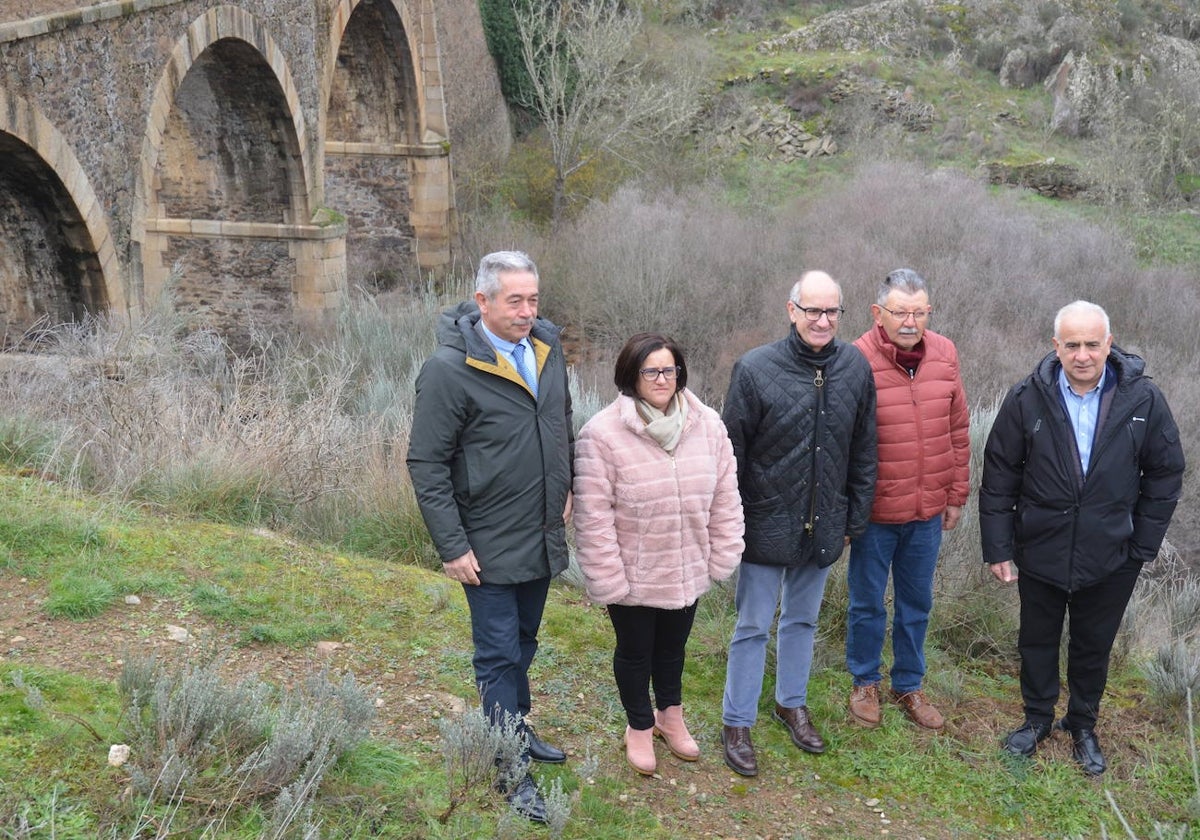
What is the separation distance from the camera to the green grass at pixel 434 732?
316 centimetres

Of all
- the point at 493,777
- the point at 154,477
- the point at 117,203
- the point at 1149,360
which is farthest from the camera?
the point at 1149,360

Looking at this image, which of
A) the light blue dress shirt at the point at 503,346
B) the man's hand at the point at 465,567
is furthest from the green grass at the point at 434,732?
the light blue dress shirt at the point at 503,346

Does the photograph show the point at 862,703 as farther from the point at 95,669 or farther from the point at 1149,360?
the point at 1149,360

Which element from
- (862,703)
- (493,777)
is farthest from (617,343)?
(493,777)

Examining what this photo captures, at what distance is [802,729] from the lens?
14.0ft

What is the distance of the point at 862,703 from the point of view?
4.47 m

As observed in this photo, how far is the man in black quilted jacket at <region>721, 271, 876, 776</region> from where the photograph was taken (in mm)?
3840

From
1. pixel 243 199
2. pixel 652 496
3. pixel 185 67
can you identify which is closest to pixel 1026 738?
pixel 652 496

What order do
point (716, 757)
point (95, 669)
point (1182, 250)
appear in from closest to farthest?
1. point (95, 669)
2. point (716, 757)
3. point (1182, 250)

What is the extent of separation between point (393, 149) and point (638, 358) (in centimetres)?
1651

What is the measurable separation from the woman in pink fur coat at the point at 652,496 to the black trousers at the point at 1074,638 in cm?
124

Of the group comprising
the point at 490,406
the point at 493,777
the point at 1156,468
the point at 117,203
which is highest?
the point at 117,203

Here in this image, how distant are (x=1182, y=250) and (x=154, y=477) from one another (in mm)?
16949

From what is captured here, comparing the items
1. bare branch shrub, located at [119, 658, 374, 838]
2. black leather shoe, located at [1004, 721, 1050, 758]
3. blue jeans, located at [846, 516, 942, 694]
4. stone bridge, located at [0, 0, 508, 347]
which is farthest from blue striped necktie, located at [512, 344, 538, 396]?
stone bridge, located at [0, 0, 508, 347]
